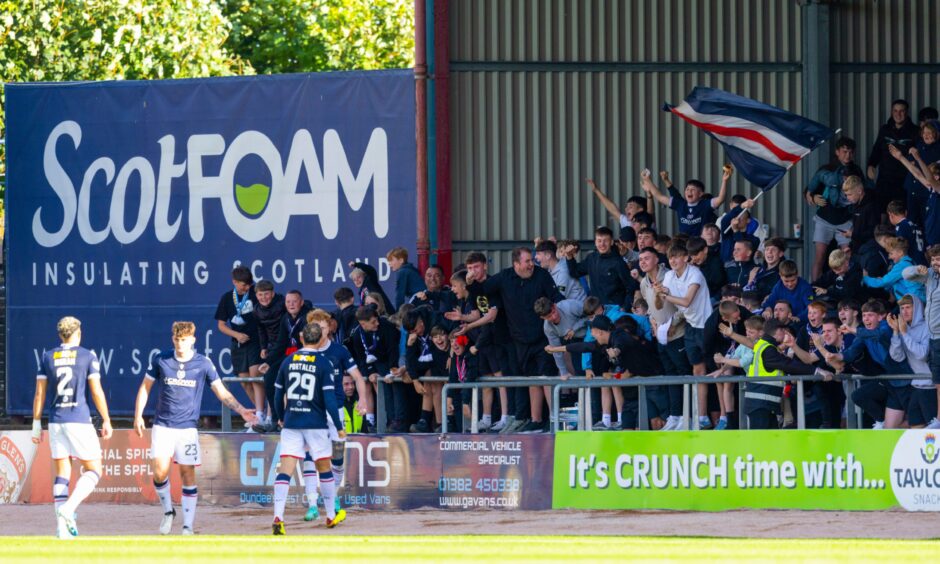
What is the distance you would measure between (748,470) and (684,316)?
2.28 meters

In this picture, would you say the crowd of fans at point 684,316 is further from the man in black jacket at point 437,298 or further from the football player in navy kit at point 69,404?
the football player in navy kit at point 69,404

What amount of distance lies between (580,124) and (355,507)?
24.5ft

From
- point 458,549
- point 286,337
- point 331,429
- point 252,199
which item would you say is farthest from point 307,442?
point 252,199

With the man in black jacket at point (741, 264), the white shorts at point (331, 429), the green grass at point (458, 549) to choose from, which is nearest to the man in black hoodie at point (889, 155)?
the man in black jacket at point (741, 264)

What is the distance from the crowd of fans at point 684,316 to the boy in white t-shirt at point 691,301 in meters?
0.02

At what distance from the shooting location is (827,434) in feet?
57.5

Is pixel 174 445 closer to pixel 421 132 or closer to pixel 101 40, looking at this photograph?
pixel 421 132

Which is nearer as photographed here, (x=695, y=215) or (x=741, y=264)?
(x=741, y=264)

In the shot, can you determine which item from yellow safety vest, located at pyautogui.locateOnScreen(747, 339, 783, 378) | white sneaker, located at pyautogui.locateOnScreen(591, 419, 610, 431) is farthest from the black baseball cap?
yellow safety vest, located at pyautogui.locateOnScreen(747, 339, 783, 378)

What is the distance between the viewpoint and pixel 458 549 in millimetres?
14664

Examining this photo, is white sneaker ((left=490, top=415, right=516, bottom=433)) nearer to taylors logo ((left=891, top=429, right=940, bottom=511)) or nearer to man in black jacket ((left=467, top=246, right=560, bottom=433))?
man in black jacket ((left=467, top=246, right=560, bottom=433))

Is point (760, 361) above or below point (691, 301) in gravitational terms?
below

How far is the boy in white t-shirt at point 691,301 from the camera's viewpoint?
19219 millimetres

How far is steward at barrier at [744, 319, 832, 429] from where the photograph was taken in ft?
58.8
